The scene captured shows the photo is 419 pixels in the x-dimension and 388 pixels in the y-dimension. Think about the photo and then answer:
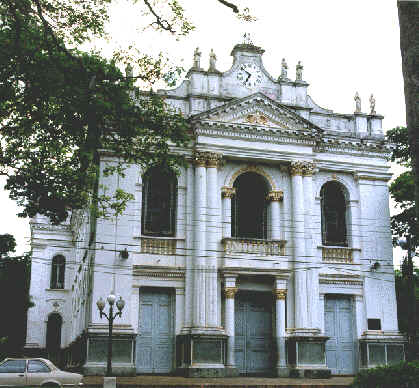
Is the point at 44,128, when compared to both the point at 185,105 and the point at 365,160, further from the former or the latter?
the point at 365,160

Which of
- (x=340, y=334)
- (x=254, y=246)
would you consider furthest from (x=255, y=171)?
(x=340, y=334)

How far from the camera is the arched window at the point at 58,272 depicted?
41.9 m

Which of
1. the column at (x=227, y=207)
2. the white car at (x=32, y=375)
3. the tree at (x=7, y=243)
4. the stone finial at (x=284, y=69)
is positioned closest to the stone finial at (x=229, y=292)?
the column at (x=227, y=207)

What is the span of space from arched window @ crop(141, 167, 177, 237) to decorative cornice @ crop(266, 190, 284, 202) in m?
4.00

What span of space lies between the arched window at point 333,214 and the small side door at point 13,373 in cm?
1367

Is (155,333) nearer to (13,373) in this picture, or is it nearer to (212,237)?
(212,237)

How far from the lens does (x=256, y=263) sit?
24562 mm

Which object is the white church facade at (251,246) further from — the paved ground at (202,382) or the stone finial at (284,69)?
the paved ground at (202,382)

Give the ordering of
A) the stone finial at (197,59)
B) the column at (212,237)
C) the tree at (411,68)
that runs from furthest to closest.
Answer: the stone finial at (197,59), the column at (212,237), the tree at (411,68)

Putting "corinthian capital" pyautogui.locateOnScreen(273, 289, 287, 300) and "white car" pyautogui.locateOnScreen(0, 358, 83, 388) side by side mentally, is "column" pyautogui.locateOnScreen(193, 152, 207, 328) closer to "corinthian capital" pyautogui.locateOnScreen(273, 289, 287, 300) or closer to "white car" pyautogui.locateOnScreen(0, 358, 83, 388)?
"corinthian capital" pyautogui.locateOnScreen(273, 289, 287, 300)

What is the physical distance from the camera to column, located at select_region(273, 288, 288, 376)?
23794 millimetres

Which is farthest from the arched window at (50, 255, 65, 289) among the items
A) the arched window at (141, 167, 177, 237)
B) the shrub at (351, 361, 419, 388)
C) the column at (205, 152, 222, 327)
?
the shrub at (351, 361, 419, 388)

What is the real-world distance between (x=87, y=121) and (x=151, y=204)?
7.69 m

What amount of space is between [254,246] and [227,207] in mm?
1914
